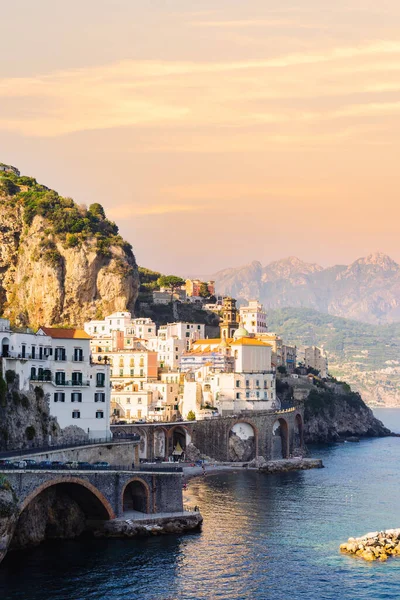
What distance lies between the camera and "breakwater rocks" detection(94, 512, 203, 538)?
84.4 meters

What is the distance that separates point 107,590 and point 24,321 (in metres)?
120

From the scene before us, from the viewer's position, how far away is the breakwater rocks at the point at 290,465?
140 metres

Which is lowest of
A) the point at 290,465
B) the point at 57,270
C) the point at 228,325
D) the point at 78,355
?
the point at 290,465

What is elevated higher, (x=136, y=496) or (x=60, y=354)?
(x=60, y=354)

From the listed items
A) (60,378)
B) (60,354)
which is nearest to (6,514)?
(60,378)

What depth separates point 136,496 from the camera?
90188 millimetres

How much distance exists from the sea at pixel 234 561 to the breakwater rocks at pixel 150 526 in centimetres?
105

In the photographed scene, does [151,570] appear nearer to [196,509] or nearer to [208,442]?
[196,509]

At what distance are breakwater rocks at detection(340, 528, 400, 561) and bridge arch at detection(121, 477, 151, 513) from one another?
58.3ft

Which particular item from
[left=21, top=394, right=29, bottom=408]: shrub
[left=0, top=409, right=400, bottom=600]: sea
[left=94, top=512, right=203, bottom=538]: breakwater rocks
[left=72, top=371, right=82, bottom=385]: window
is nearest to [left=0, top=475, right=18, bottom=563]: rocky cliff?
[left=0, top=409, right=400, bottom=600]: sea

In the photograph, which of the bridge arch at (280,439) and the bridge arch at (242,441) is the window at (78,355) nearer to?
the bridge arch at (242,441)

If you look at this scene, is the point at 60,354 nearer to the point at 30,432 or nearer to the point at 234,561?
the point at 30,432

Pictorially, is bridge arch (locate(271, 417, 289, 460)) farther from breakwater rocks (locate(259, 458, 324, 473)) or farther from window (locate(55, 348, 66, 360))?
window (locate(55, 348, 66, 360))

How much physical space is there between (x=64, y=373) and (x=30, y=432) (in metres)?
10.3
